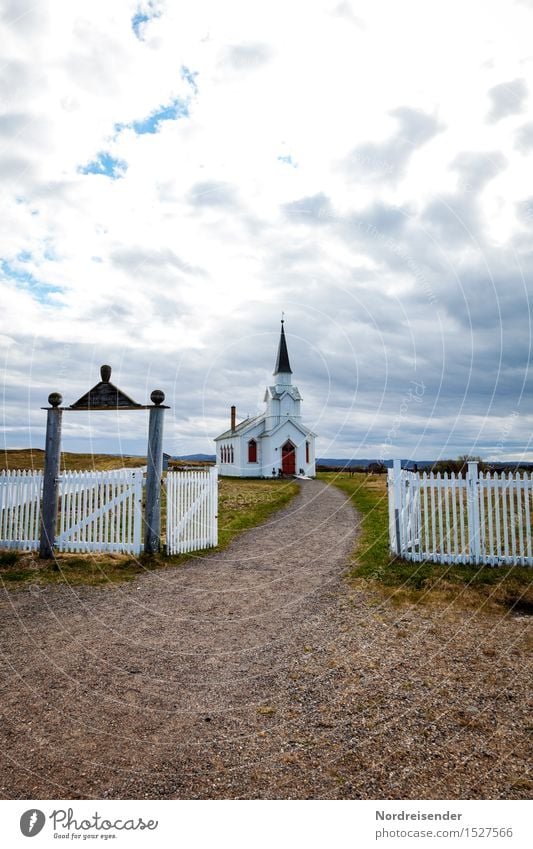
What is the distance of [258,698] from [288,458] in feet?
139

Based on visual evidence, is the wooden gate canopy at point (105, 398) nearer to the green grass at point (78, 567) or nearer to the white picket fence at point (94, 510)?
the white picket fence at point (94, 510)

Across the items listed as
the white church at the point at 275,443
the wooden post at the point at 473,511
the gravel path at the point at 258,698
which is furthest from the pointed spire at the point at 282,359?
the gravel path at the point at 258,698

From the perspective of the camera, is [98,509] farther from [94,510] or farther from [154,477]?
[154,477]

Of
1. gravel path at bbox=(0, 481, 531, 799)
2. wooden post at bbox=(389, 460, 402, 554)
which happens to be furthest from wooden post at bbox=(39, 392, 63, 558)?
wooden post at bbox=(389, 460, 402, 554)

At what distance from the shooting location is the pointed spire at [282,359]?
167 feet

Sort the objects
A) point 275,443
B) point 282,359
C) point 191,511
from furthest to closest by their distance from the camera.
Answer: point 282,359 < point 275,443 < point 191,511

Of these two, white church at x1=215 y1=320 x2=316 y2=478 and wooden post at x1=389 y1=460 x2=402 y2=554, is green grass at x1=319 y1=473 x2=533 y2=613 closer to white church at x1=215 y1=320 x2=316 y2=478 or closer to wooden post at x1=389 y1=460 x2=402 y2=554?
wooden post at x1=389 y1=460 x2=402 y2=554

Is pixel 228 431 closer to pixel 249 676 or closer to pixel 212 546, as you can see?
pixel 212 546

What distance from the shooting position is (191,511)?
12508mm

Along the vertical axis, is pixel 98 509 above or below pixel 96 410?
below

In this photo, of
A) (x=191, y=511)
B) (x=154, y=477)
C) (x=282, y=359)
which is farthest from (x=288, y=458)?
(x=154, y=477)

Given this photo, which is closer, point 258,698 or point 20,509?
point 258,698

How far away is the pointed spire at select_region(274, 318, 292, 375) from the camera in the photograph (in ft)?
167
